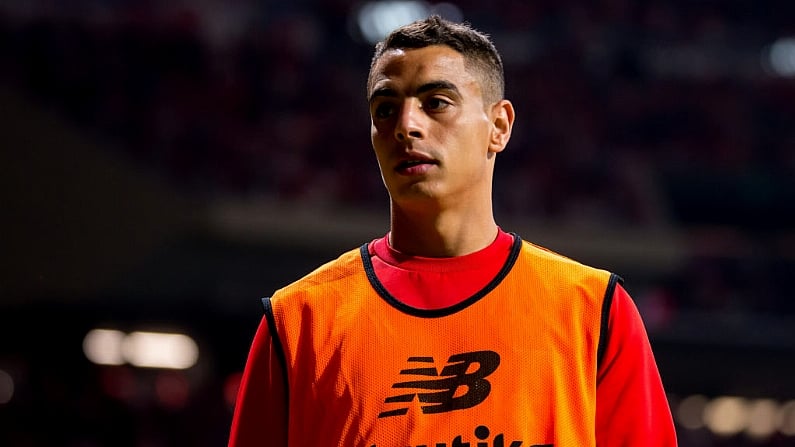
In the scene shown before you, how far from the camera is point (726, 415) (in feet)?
49.8

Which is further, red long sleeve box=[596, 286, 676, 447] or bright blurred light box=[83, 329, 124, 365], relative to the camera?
bright blurred light box=[83, 329, 124, 365]

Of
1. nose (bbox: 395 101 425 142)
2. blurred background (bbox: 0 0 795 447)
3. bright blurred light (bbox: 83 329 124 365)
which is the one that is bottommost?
nose (bbox: 395 101 425 142)

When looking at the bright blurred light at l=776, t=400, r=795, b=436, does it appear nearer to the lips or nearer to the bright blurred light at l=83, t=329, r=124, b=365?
the bright blurred light at l=83, t=329, r=124, b=365

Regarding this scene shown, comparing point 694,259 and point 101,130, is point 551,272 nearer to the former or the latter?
point 101,130

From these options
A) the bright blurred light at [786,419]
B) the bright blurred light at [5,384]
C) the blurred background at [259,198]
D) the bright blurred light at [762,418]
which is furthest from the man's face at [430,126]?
the bright blurred light at [786,419]

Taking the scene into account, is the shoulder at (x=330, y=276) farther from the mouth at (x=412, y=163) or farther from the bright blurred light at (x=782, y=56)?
the bright blurred light at (x=782, y=56)

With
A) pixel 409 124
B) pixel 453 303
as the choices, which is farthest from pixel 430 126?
pixel 453 303

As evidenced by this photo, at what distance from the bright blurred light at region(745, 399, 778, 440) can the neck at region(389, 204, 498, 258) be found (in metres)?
12.3

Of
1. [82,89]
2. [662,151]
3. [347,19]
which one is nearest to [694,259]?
[662,151]

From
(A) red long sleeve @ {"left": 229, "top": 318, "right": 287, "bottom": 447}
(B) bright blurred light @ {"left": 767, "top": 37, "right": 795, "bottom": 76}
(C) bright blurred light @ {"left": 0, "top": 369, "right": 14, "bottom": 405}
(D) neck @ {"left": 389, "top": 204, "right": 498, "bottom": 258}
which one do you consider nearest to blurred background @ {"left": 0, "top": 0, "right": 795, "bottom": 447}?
(C) bright blurred light @ {"left": 0, "top": 369, "right": 14, "bottom": 405}

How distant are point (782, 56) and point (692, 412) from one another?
5860 mm

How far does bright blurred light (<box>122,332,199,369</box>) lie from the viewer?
1210cm

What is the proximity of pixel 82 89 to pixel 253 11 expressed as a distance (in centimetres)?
386

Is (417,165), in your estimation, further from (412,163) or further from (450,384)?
(450,384)
